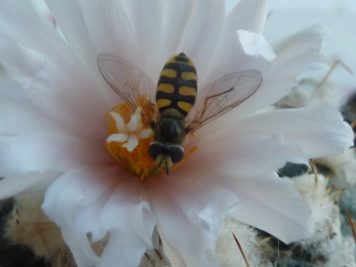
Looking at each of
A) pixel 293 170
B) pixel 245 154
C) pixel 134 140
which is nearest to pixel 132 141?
pixel 134 140

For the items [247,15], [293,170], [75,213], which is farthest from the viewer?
[293,170]

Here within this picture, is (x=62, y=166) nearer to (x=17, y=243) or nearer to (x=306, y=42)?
(x=17, y=243)

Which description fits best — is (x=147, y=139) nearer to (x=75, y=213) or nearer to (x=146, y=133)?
(x=146, y=133)

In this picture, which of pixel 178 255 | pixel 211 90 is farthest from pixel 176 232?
pixel 211 90

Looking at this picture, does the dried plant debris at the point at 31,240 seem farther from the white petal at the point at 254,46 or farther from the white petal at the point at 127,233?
the white petal at the point at 254,46

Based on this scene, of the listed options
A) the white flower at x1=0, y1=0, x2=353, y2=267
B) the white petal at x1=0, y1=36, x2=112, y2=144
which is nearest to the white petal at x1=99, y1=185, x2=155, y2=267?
the white flower at x1=0, y1=0, x2=353, y2=267

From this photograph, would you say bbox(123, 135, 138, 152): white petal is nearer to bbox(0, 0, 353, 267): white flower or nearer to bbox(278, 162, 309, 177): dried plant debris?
bbox(0, 0, 353, 267): white flower
